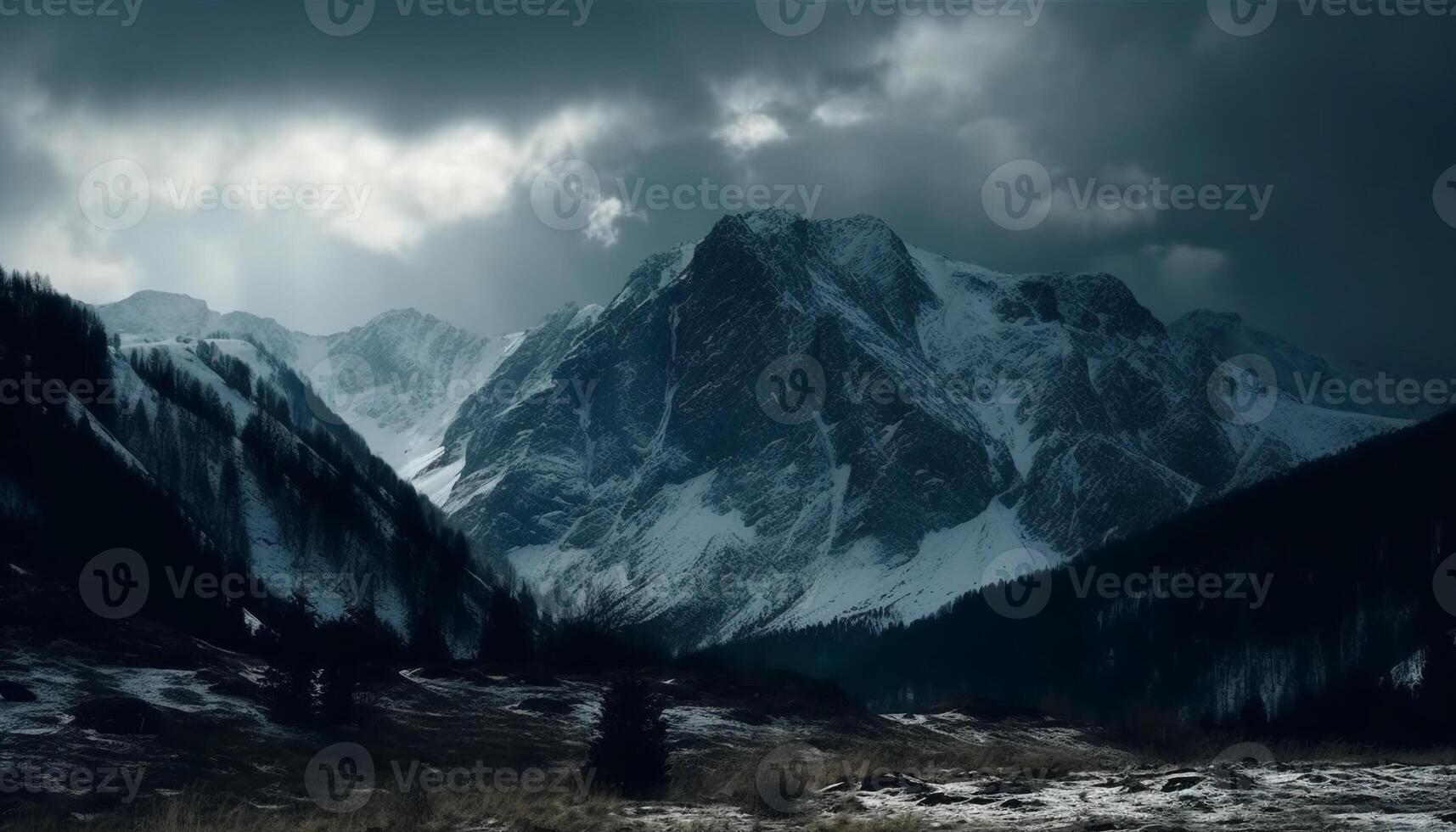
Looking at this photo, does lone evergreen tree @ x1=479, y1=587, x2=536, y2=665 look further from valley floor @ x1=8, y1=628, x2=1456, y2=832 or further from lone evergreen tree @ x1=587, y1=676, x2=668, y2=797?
lone evergreen tree @ x1=587, y1=676, x2=668, y2=797

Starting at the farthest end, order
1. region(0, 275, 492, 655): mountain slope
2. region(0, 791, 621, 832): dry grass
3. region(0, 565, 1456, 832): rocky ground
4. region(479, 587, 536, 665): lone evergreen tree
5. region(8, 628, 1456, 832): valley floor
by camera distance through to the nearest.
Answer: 1. region(0, 275, 492, 655): mountain slope
2. region(479, 587, 536, 665): lone evergreen tree
3. region(0, 791, 621, 832): dry grass
4. region(0, 565, 1456, 832): rocky ground
5. region(8, 628, 1456, 832): valley floor

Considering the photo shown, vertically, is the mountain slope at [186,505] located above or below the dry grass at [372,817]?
above

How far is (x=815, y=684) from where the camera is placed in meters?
81.5

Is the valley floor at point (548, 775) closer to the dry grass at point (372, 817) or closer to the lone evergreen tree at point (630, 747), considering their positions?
the dry grass at point (372, 817)

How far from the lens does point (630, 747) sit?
3541 centimetres

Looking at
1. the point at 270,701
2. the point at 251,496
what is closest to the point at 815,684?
the point at 270,701

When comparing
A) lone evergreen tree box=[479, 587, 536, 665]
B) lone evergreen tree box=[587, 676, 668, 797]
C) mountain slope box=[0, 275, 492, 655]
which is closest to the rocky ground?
lone evergreen tree box=[587, 676, 668, 797]

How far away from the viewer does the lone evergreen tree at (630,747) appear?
34.7 meters

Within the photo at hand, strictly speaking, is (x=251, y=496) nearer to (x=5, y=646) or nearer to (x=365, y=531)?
(x=365, y=531)

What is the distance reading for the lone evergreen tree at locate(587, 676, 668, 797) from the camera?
3469 centimetres

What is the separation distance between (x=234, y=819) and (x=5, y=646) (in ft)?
73.5

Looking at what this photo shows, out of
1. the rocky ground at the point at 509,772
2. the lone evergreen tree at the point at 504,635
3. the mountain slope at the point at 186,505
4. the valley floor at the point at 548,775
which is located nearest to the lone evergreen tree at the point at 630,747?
the rocky ground at the point at 509,772

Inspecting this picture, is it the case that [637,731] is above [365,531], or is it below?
below

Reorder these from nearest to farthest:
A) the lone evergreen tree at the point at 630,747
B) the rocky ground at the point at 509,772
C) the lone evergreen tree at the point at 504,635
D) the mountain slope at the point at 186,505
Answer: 1. the rocky ground at the point at 509,772
2. the lone evergreen tree at the point at 630,747
3. the lone evergreen tree at the point at 504,635
4. the mountain slope at the point at 186,505
